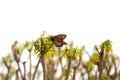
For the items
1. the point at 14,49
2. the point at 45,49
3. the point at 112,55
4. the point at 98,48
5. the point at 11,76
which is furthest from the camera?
the point at 11,76

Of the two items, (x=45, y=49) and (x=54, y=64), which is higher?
(x=45, y=49)

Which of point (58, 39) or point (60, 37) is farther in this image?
point (58, 39)

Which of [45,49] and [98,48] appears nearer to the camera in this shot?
[45,49]

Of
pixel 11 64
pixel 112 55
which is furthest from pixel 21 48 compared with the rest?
pixel 112 55

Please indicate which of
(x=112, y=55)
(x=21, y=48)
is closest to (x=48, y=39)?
(x=21, y=48)

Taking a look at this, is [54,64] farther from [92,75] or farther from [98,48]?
[98,48]

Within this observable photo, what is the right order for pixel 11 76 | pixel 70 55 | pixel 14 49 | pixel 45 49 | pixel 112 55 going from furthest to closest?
1. pixel 11 76
2. pixel 112 55
3. pixel 14 49
4. pixel 70 55
5. pixel 45 49

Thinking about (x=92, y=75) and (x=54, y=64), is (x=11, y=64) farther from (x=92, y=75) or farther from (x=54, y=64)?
(x=92, y=75)

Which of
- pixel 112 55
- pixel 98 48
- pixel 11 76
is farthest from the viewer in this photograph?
pixel 11 76

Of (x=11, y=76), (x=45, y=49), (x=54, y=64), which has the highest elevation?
(x=45, y=49)

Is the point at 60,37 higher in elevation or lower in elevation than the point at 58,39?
higher
